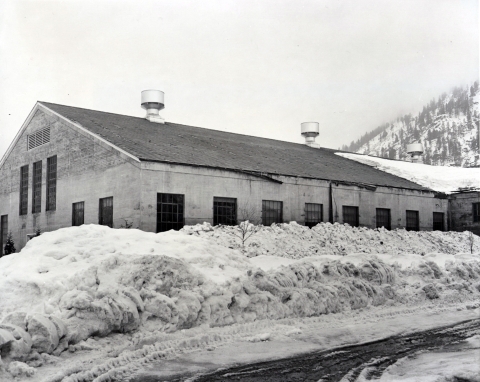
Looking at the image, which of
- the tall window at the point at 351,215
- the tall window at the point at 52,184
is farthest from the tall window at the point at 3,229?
the tall window at the point at 351,215

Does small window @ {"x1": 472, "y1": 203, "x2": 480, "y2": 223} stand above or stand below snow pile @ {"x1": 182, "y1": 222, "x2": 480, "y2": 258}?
above

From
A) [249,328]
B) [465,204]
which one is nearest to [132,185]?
[249,328]

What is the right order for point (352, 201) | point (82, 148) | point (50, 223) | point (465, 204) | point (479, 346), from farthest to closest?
1. point (465, 204)
2. point (352, 201)
3. point (50, 223)
4. point (82, 148)
5. point (479, 346)

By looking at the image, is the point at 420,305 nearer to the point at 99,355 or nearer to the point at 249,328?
the point at 249,328

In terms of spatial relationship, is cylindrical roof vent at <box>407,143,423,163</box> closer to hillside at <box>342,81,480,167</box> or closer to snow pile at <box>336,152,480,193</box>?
snow pile at <box>336,152,480,193</box>

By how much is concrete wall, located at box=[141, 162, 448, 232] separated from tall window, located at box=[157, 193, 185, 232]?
0.21 m

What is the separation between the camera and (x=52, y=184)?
25.0m

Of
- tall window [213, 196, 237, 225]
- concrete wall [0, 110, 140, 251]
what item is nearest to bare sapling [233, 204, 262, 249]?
tall window [213, 196, 237, 225]

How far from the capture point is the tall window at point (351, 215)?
25578 mm

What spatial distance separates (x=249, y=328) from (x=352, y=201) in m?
17.4

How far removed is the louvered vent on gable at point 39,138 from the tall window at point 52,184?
115 centimetres

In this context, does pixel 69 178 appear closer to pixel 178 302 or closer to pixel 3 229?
pixel 3 229

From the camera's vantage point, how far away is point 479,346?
28.0 feet

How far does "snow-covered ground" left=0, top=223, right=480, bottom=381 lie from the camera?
304 inches
